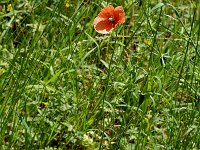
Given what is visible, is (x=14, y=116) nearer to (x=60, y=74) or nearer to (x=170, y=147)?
(x=60, y=74)

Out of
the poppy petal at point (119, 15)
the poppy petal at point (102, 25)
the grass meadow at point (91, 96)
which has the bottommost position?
the grass meadow at point (91, 96)

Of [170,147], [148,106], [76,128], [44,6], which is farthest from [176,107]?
[44,6]

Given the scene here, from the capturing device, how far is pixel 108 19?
2.13 meters

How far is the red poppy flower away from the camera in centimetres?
209

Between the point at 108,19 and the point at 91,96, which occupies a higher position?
the point at 108,19

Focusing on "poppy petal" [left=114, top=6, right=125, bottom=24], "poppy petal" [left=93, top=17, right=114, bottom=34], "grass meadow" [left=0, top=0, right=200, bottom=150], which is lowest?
"grass meadow" [left=0, top=0, right=200, bottom=150]

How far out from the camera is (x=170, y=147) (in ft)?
7.31

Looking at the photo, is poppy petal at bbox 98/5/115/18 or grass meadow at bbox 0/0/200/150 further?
grass meadow at bbox 0/0/200/150

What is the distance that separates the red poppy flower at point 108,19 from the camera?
2092 millimetres

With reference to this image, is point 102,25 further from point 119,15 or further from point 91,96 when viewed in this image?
point 91,96

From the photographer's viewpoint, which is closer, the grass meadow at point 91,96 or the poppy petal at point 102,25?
the poppy petal at point 102,25

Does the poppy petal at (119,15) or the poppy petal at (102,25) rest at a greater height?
the poppy petal at (119,15)

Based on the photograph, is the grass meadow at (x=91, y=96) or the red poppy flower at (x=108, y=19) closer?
the red poppy flower at (x=108, y=19)

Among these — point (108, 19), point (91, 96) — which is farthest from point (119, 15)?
point (91, 96)
